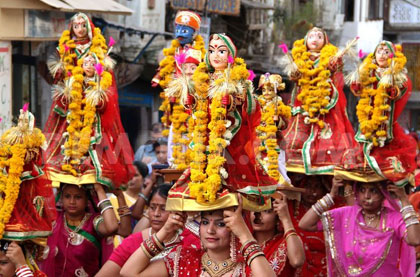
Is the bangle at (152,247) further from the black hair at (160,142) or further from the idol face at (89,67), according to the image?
the black hair at (160,142)

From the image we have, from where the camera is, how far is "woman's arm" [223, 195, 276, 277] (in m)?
5.45

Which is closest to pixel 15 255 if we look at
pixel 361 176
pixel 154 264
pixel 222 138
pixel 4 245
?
pixel 4 245

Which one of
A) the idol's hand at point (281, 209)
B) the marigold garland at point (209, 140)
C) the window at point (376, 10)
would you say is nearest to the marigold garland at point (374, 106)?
the idol's hand at point (281, 209)

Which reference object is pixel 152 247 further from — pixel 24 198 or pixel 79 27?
pixel 79 27

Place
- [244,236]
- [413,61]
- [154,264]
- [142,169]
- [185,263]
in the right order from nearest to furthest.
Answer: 1. [244,236]
2. [185,263]
3. [154,264]
4. [142,169]
5. [413,61]

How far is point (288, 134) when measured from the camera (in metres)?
9.09

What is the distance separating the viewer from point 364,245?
8062mm

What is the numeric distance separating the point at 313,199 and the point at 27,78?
19.2 ft

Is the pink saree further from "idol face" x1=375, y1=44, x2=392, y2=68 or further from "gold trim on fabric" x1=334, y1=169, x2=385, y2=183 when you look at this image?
"idol face" x1=375, y1=44, x2=392, y2=68

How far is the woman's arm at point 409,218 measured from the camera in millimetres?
7688

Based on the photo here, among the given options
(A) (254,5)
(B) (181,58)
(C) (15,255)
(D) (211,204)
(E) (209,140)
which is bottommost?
(C) (15,255)

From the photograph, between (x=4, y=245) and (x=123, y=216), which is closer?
(x=4, y=245)

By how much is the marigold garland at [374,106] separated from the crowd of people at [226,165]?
0.01m

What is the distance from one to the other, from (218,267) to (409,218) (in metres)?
2.53
